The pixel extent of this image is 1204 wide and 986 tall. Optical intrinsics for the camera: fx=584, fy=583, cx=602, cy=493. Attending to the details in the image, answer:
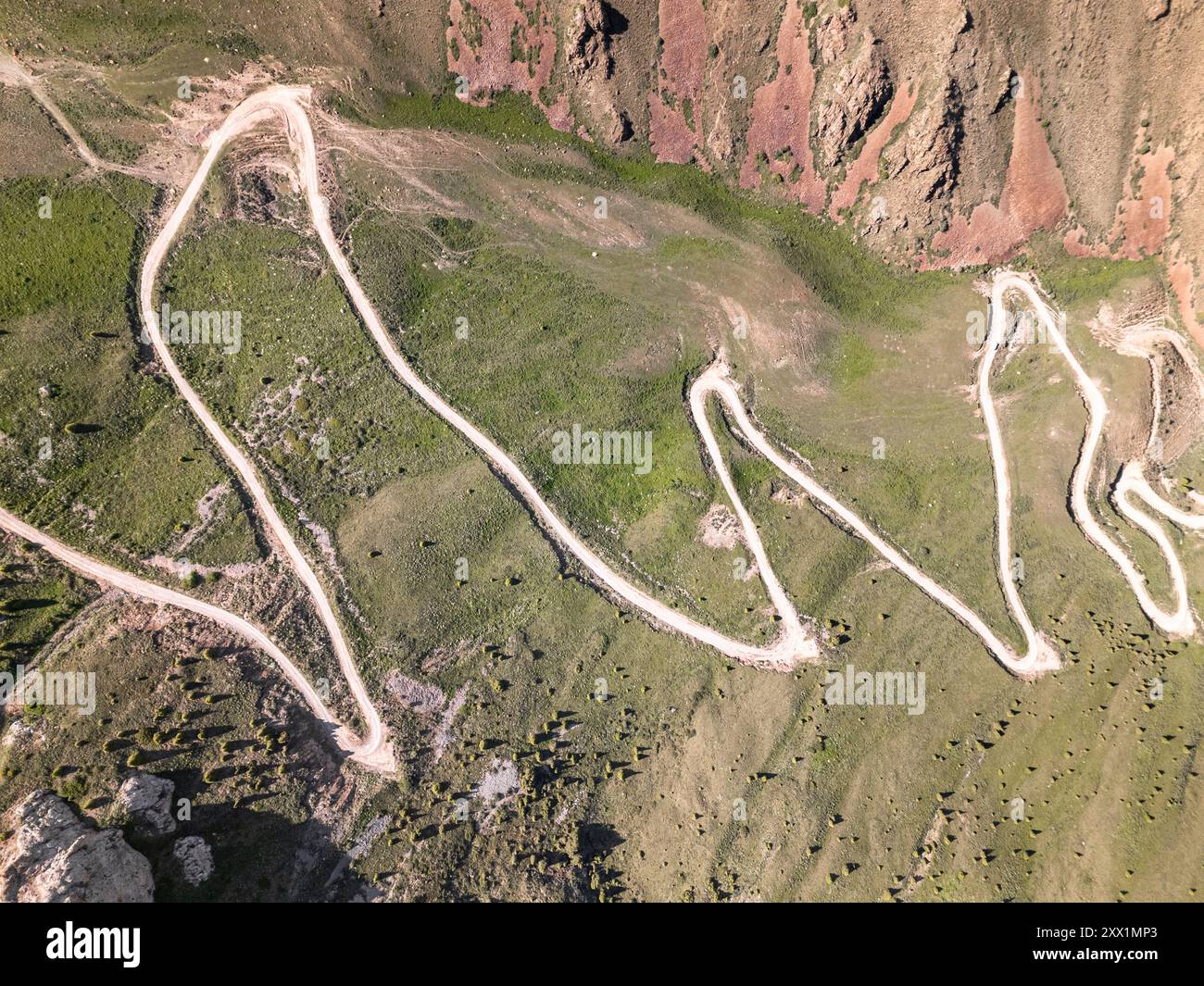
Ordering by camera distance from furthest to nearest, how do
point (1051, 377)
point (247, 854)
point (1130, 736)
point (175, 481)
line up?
1. point (1051, 377)
2. point (1130, 736)
3. point (175, 481)
4. point (247, 854)

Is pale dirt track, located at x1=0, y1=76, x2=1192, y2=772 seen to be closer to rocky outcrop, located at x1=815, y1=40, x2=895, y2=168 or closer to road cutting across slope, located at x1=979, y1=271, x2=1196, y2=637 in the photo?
road cutting across slope, located at x1=979, y1=271, x2=1196, y2=637

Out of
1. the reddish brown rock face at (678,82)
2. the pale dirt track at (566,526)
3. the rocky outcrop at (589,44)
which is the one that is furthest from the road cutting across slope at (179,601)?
the rocky outcrop at (589,44)

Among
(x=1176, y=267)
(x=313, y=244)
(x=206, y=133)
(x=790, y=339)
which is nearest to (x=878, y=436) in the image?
(x=790, y=339)

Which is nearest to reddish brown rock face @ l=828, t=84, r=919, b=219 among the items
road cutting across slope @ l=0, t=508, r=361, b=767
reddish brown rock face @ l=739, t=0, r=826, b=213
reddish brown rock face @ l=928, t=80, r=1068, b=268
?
reddish brown rock face @ l=739, t=0, r=826, b=213

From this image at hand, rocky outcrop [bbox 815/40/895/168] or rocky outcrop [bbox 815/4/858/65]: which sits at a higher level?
rocky outcrop [bbox 815/4/858/65]

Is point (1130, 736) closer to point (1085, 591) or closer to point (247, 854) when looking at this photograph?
point (1085, 591)

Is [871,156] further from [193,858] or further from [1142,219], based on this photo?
[193,858]
